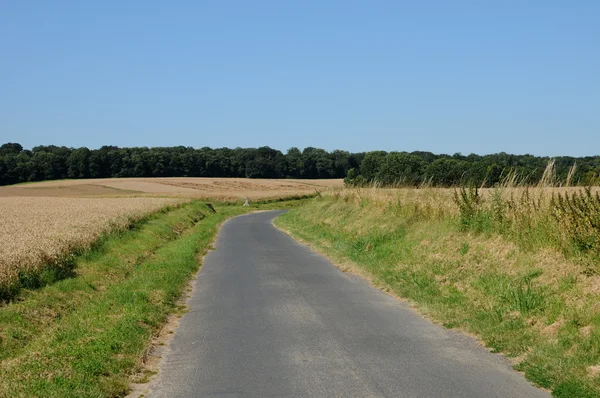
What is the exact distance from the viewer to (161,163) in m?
131

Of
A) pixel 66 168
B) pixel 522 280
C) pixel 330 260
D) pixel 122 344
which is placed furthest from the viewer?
Answer: pixel 66 168

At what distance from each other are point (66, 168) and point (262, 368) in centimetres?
12208

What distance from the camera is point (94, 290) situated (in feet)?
45.8

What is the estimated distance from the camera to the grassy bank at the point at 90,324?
6.76 meters

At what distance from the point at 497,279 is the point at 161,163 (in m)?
125

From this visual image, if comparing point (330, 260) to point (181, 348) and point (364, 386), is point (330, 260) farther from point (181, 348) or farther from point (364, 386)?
point (364, 386)

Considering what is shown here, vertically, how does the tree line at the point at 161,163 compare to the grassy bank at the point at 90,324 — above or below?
A: above

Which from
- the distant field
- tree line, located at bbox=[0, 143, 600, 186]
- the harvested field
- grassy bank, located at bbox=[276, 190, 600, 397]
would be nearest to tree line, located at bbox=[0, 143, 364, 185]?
tree line, located at bbox=[0, 143, 600, 186]

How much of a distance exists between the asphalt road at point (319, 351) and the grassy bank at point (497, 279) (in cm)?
43

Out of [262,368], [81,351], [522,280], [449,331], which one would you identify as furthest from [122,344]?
[522,280]

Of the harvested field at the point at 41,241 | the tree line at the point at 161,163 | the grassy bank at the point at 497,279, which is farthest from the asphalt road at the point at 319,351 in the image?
the tree line at the point at 161,163

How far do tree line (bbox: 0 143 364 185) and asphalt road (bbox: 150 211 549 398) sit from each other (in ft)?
371

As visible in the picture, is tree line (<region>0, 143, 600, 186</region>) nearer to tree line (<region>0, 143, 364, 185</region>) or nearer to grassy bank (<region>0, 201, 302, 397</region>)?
tree line (<region>0, 143, 364, 185</region>)

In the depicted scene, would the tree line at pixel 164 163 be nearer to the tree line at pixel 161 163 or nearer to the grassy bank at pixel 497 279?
the tree line at pixel 161 163
